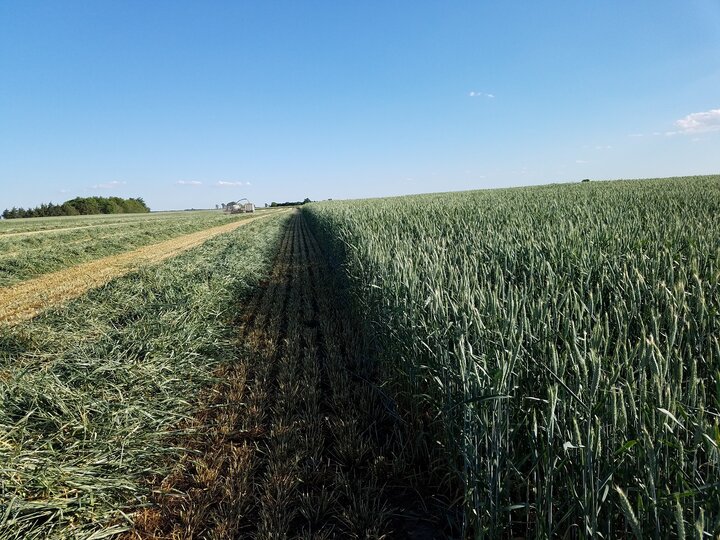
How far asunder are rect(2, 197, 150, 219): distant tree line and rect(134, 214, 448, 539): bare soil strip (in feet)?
286

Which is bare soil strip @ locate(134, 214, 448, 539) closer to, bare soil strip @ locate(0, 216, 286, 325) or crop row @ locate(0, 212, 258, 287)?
bare soil strip @ locate(0, 216, 286, 325)

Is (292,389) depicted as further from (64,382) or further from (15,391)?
(15,391)

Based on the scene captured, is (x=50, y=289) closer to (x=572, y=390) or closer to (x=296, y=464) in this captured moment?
(x=296, y=464)

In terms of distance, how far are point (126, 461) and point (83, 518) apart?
1.37 ft

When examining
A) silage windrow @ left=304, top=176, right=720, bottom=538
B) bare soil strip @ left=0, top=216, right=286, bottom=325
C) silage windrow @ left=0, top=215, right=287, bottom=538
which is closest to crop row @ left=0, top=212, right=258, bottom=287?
bare soil strip @ left=0, top=216, right=286, bottom=325

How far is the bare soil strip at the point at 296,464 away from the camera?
8.11ft

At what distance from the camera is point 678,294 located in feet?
7.45

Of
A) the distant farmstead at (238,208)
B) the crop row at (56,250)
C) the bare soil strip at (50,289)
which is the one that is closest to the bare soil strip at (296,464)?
the bare soil strip at (50,289)

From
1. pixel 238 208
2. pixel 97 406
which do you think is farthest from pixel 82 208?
pixel 97 406

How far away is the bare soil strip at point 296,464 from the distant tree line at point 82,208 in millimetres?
87206

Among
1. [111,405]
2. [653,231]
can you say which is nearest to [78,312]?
[111,405]

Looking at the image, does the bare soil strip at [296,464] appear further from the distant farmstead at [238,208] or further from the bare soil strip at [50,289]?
the distant farmstead at [238,208]

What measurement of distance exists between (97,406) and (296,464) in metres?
1.60

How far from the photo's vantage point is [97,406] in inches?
121
